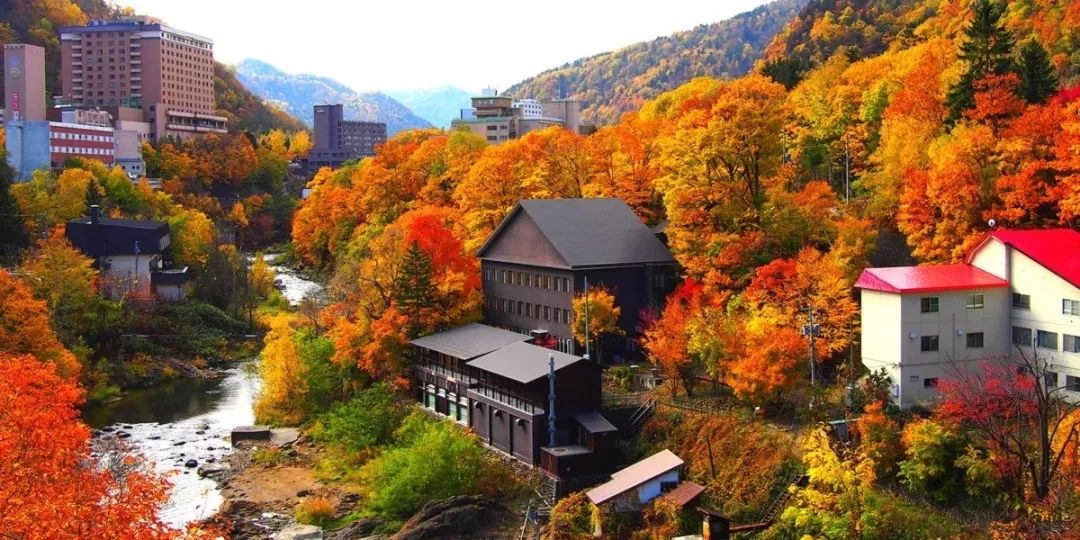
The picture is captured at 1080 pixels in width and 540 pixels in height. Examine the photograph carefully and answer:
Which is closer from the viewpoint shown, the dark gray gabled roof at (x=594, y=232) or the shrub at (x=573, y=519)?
the shrub at (x=573, y=519)

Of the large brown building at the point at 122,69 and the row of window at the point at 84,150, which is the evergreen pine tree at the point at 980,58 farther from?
the large brown building at the point at 122,69

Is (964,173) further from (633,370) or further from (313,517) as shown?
(313,517)

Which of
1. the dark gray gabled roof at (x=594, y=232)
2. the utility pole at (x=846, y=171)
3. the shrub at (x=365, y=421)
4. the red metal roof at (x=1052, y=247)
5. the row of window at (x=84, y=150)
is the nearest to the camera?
the red metal roof at (x=1052, y=247)

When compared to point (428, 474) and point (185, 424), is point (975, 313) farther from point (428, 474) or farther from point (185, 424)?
point (185, 424)

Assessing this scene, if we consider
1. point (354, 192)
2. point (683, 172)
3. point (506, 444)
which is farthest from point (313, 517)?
point (354, 192)

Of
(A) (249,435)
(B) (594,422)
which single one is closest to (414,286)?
(A) (249,435)

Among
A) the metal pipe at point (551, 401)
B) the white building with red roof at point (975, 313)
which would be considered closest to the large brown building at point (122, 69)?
the metal pipe at point (551, 401)

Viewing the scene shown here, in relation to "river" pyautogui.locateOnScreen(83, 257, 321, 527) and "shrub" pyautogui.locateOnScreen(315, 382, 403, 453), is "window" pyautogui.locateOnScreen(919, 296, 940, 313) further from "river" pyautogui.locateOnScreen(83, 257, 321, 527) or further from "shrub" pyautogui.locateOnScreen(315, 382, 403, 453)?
"river" pyautogui.locateOnScreen(83, 257, 321, 527)
